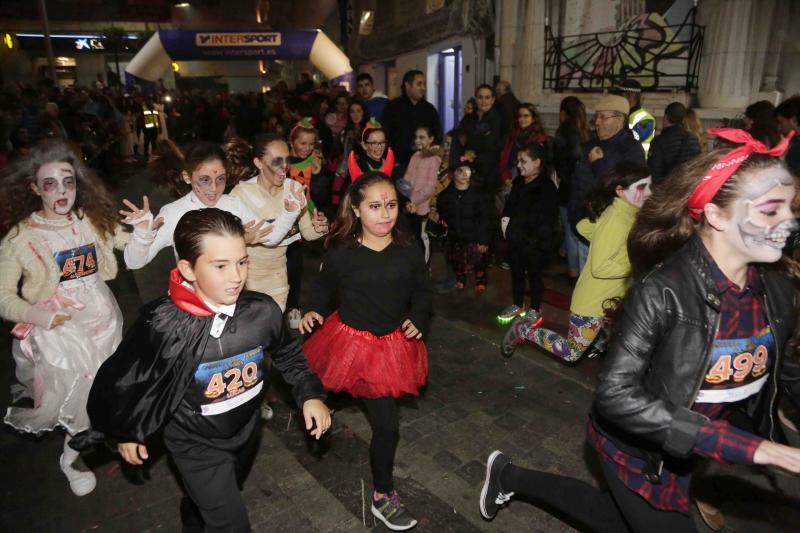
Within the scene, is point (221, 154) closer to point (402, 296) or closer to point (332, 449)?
point (402, 296)

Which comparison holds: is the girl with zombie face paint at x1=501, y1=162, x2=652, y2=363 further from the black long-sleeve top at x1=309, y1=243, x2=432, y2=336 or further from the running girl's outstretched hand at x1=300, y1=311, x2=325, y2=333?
the running girl's outstretched hand at x1=300, y1=311, x2=325, y2=333

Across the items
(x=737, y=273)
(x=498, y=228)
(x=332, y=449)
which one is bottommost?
(x=332, y=449)

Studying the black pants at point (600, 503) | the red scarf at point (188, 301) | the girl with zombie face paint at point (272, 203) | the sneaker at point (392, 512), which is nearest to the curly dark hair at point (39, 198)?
the girl with zombie face paint at point (272, 203)

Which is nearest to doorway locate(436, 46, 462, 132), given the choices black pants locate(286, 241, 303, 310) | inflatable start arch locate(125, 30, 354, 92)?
inflatable start arch locate(125, 30, 354, 92)

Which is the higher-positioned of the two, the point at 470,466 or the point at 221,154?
the point at 221,154

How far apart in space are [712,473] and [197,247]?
3.45 meters

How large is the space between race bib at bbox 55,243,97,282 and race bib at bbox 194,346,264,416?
164 centimetres

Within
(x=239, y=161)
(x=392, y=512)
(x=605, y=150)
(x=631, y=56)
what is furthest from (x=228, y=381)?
(x=631, y=56)

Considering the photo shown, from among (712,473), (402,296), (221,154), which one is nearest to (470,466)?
(402,296)

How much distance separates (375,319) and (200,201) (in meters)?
1.62

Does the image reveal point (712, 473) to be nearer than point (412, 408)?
Yes

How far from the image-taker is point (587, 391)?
15.6 feet

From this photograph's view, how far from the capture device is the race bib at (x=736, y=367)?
206 cm

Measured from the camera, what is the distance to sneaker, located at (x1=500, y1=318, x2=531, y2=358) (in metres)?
5.08
